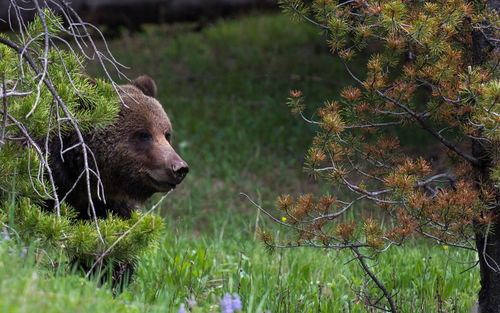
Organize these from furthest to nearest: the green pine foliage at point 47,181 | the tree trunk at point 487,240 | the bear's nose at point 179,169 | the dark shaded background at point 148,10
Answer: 1. the dark shaded background at point 148,10
2. the bear's nose at point 179,169
3. the tree trunk at point 487,240
4. the green pine foliage at point 47,181

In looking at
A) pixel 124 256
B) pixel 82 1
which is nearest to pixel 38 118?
pixel 124 256

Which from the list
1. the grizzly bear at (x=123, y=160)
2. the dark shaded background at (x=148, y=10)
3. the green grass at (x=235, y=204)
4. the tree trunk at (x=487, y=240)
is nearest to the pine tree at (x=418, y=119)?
the tree trunk at (x=487, y=240)

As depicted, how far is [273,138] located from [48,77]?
555cm

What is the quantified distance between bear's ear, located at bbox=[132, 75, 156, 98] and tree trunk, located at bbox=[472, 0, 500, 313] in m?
2.34

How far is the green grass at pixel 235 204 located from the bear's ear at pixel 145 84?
1.02 meters

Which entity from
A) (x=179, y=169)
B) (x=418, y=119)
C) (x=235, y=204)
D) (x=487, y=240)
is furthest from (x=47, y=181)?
(x=235, y=204)

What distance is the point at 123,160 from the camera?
4.46 metres

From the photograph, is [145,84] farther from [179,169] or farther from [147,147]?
[179,169]

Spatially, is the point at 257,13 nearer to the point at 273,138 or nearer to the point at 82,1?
the point at 82,1

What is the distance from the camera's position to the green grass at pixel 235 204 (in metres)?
3.44

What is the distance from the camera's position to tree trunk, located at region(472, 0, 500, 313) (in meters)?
3.92

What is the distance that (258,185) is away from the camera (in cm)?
798

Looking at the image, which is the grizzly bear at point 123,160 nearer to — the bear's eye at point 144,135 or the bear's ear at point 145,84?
the bear's eye at point 144,135

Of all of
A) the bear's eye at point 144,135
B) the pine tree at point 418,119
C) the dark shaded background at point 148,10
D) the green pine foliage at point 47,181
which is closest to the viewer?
the green pine foliage at point 47,181
